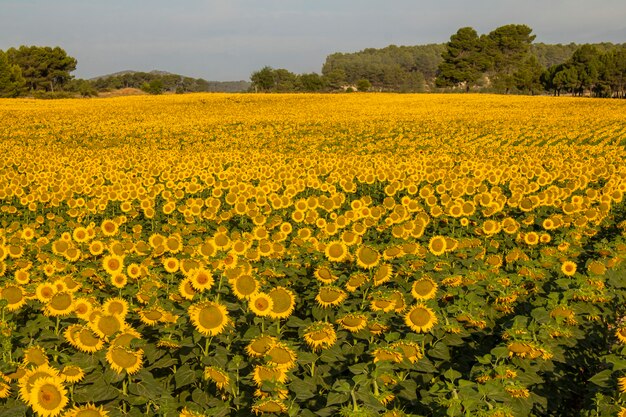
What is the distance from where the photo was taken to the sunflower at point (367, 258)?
5.04m

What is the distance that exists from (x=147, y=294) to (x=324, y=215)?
18.6ft

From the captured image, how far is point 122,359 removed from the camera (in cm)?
329

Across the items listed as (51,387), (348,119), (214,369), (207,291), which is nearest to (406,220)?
(207,291)

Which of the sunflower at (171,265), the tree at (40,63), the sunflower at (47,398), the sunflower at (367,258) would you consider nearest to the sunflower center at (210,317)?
the sunflower at (47,398)

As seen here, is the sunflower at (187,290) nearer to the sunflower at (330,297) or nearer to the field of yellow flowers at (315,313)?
the field of yellow flowers at (315,313)

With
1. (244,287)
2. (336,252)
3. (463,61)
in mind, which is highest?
(463,61)

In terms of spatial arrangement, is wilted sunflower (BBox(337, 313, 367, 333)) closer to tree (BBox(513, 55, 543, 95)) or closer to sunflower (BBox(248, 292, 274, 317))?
sunflower (BBox(248, 292, 274, 317))

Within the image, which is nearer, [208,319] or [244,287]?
[208,319]

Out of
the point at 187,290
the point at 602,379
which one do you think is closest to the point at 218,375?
the point at 187,290

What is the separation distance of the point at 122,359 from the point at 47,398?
51 centimetres

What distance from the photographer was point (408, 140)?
25.0 meters

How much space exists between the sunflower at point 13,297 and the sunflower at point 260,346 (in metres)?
2.34

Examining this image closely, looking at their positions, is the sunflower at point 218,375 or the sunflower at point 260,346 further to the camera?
the sunflower at point 260,346

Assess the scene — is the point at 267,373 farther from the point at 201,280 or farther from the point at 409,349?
the point at 201,280
